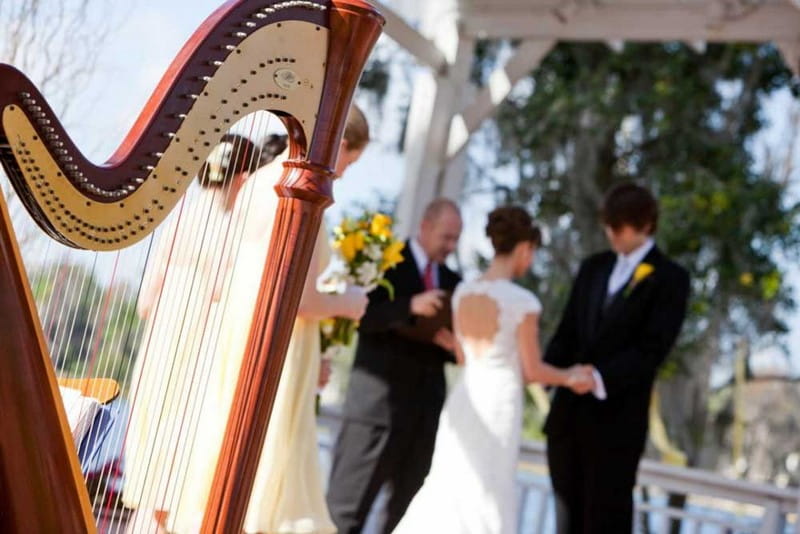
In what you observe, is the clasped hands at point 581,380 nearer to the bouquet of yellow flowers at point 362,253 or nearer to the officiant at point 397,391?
the officiant at point 397,391

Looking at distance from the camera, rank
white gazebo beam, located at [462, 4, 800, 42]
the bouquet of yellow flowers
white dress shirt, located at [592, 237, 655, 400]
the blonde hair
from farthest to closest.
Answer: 1. white gazebo beam, located at [462, 4, 800, 42]
2. white dress shirt, located at [592, 237, 655, 400]
3. the bouquet of yellow flowers
4. the blonde hair

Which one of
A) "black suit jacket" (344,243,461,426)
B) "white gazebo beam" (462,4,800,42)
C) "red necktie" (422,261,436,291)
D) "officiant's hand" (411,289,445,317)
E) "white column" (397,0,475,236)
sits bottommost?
"black suit jacket" (344,243,461,426)

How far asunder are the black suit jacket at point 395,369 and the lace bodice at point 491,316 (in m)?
0.30

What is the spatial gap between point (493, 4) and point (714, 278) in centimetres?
398

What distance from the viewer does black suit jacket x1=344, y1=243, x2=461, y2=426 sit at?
4727 mm

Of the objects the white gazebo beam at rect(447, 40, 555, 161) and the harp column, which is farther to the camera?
the white gazebo beam at rect(447, 40, 555, 161)

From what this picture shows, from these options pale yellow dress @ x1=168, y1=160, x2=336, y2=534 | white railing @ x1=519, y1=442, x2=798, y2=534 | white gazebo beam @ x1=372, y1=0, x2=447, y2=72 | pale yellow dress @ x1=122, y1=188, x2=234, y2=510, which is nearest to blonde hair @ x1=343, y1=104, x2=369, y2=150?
pale yellow dress @ x1=168, y1=160, x2=336, y2=534

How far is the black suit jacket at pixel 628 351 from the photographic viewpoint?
4.54 m

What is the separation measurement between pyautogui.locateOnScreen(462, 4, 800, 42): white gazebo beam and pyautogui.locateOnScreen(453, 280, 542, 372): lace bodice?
2.04m

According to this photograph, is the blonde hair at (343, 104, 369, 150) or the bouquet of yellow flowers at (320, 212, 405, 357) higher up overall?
the blonde hair at (343, 104, 369, 150)

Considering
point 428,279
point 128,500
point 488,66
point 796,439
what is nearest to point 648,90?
point 488,66

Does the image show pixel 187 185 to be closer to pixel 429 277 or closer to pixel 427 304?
pixel 427 304

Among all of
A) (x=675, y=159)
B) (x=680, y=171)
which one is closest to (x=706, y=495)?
(x=680, y=171)

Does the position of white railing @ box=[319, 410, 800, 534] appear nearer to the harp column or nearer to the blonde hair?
the blonde hair
